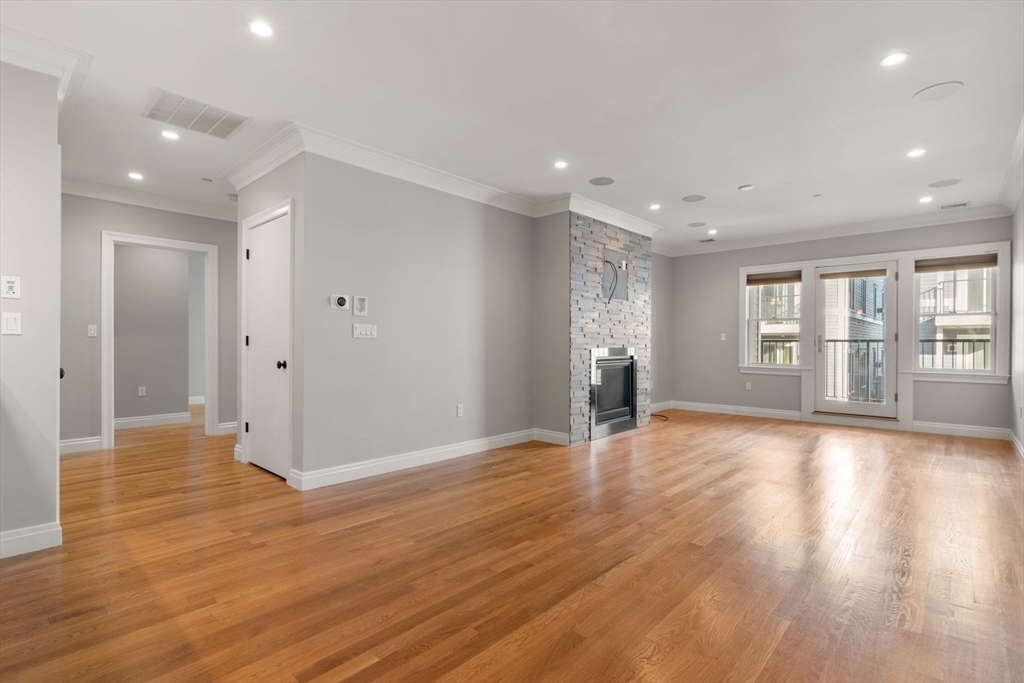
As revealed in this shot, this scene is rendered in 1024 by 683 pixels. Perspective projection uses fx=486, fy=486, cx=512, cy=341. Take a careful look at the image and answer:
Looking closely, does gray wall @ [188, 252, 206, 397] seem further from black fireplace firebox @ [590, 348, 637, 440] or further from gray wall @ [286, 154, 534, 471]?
black fireplace firebox @ [590, 348, 637, 440]

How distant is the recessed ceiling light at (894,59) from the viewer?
2662mm

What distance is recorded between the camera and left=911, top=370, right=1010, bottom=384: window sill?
18.8 feet

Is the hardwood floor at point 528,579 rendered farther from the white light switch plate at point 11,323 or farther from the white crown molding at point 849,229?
the white crown molding at point 849,229

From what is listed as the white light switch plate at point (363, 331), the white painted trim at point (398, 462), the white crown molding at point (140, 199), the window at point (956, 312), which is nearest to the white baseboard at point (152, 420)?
the white crown molding at point (140, 199)

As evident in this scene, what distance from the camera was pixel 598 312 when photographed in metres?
5.82

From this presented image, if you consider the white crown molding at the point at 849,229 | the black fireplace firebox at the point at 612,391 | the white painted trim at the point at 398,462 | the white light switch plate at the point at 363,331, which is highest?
the white crown molding at the point at 849,229

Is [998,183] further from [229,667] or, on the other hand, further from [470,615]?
[229,667]

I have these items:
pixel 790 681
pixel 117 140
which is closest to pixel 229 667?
pixel 790 681

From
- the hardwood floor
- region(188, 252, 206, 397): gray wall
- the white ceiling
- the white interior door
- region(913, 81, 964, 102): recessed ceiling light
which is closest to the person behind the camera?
the hardwood floor

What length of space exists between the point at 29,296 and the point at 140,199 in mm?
3292

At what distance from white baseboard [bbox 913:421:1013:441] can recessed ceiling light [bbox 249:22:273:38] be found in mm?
7928

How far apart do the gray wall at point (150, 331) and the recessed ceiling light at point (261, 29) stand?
17.4ft

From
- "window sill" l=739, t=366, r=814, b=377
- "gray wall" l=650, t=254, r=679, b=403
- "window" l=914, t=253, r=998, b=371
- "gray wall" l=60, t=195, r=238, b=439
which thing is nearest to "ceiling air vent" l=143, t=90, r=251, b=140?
"gray wall" l=60, t=195, r=238, b=439

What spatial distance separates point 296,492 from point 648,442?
3.72m
